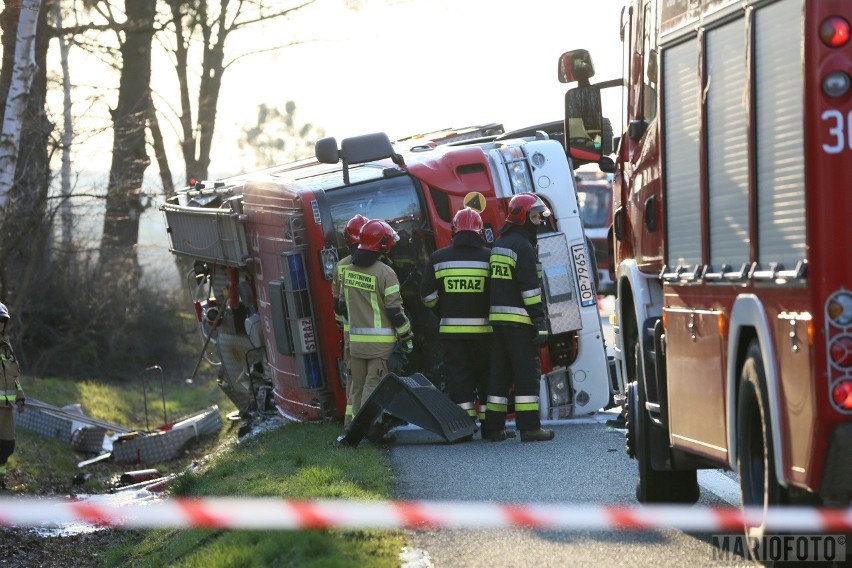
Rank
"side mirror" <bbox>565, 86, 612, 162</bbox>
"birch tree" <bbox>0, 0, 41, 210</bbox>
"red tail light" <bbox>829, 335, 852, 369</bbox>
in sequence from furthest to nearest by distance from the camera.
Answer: "birch tree" <bbox>0, 0, 41, 210</bbox>
"side mirror" <bbox>565, 86, 612, 162</bbox>
"red tail light" <bbox>829, 335, 852, 369</bbox>

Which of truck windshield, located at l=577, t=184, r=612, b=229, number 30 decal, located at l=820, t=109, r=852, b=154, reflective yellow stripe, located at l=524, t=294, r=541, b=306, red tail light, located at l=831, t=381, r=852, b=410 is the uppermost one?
number 30 decal, located at l=820, t=109, r=852, b=154

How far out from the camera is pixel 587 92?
997cm

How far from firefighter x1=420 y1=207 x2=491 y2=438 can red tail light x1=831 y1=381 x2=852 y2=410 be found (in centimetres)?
744

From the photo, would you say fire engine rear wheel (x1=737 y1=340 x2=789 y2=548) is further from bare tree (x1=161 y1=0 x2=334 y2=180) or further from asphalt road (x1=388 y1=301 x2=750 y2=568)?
bare tree (x1=161 y1=0 x2=334 y2=180)

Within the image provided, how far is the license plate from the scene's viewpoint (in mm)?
14266

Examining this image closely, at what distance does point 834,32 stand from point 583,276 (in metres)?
8.55

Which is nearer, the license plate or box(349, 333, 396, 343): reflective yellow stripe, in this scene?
box(349, 333, 396, 343): reflective yellow stripe

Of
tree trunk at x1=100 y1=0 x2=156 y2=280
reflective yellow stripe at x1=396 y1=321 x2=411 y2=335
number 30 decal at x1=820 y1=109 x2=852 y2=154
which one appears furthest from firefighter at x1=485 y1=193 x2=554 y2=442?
tree trunk at x1=100 y1=0 x2=156 y2=280

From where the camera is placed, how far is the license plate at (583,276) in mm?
14266

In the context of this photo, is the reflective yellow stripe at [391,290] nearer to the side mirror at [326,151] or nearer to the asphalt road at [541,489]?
the asphalt road at [541,489]

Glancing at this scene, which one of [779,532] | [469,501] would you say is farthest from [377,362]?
[779,532]

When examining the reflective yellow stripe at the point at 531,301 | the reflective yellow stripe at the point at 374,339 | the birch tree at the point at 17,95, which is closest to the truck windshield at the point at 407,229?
the reflective yellow stripe at the point at 374,339

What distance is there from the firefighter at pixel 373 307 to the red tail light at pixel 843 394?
7531mm

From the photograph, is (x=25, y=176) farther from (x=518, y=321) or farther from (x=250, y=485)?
(x=250, y=485)
